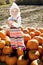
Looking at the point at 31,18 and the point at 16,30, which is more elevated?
the point at 16,30

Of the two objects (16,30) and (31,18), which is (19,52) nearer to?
(16,30)

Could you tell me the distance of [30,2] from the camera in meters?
14.6

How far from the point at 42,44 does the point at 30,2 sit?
505 inches

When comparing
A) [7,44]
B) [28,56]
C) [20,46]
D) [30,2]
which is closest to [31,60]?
[28,56]

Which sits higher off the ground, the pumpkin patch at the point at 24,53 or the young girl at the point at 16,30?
the young girl at the point at 16,30

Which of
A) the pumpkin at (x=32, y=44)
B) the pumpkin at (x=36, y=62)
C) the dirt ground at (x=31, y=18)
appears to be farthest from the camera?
the dirt ground at (x=31, y=18)

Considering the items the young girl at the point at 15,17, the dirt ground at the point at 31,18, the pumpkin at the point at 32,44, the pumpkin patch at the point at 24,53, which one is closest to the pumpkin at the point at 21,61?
the pumpkin patch at the point at 24,53

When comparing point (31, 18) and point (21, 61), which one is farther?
point (31, 18)

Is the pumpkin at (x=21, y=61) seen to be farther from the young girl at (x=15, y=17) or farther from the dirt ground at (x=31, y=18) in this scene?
the dirt ground at (x=31, y=18)

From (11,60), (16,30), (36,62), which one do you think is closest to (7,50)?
(11,60)

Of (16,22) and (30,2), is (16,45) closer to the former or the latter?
(16,22)

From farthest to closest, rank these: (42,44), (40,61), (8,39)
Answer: (8,39) → (42,44) → (40,61)

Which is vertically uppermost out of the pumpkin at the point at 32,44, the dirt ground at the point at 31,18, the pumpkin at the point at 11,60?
the pumpkin at the point at 32,44

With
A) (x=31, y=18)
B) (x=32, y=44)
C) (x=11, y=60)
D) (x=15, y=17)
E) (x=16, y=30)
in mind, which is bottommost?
(x=31, y=18)
